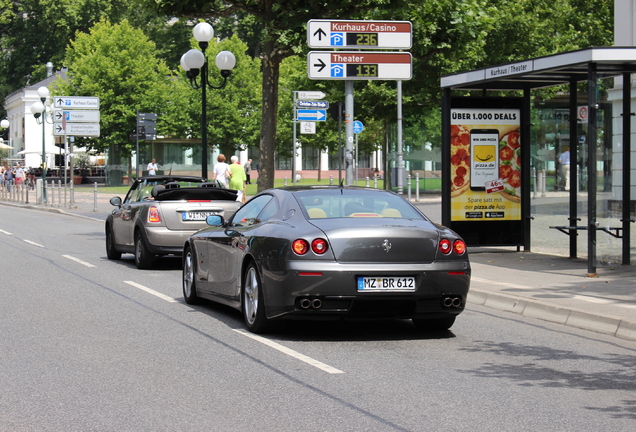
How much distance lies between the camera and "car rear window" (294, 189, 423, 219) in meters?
9.21

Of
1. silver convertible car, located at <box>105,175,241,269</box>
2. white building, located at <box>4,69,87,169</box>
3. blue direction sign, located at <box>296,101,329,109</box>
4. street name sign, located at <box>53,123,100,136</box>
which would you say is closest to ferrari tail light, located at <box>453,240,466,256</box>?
silver convertible car, located at <box>105,175,241,269</box>

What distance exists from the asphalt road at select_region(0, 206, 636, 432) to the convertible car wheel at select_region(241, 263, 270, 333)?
0.15 m

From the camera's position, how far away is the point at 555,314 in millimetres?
10242

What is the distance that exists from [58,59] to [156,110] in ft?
78.0

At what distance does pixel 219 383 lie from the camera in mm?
6859

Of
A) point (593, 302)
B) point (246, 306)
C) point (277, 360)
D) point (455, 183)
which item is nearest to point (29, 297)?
point (246, 306)

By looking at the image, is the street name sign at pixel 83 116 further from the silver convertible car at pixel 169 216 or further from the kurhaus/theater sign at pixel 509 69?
the kurhaus/theater sign at pixel 509 69

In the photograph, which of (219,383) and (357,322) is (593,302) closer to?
(357,322)

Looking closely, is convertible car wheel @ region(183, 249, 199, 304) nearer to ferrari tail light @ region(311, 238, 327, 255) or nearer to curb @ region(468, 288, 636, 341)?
ferrari tail light @ region(311, 238, 327, 255)

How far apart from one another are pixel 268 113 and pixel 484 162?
20.0ft

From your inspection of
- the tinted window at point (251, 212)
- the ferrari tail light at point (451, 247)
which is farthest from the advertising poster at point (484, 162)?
the ferrari tail light at point (451, 247)

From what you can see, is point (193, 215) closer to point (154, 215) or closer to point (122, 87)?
point (154, 215)

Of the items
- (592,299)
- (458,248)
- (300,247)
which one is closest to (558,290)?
(592,299)

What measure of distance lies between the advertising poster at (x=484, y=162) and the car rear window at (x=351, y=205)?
7.36m
